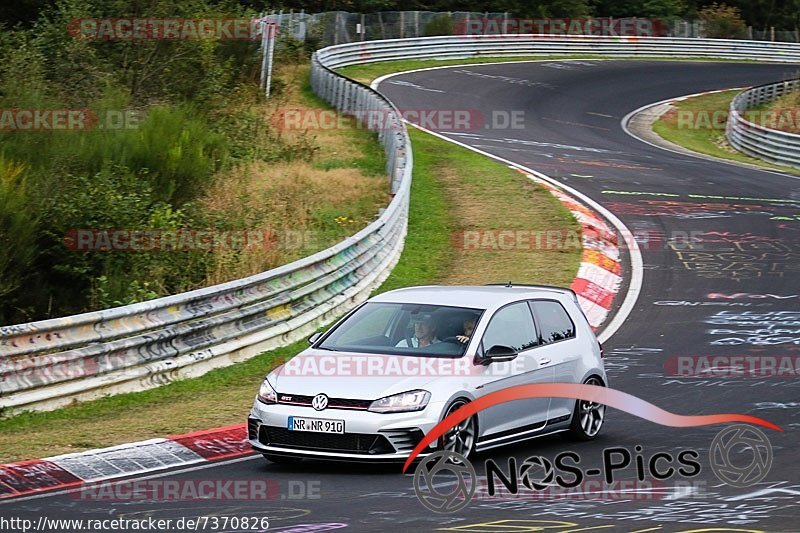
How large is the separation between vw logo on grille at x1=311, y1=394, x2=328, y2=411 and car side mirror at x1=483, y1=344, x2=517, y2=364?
1.49 m

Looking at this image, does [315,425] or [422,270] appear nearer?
[315,425]

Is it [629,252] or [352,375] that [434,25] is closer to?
[629,252]

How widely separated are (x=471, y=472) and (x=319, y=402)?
1328 millimetres

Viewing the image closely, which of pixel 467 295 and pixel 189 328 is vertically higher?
pixel 467 295

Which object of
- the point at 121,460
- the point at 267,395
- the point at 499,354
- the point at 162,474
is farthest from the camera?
the point at 499,354

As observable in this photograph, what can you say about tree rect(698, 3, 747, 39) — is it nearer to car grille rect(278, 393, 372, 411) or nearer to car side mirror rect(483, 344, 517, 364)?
car side mirror rect(483, 344, 517, 364)

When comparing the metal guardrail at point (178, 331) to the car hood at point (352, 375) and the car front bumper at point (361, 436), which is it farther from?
the car front bumper at point (361, 436)

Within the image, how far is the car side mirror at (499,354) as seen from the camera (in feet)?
33.0

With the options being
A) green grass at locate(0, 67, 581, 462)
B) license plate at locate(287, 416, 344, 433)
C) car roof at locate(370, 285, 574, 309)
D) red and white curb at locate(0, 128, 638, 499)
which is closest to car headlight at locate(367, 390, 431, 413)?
license plate at locate(287, 416, 344, 433)

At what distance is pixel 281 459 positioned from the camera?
31.9 feet

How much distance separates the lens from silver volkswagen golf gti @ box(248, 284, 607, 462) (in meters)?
9.41

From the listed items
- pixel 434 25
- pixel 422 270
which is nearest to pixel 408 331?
pixel 422 270

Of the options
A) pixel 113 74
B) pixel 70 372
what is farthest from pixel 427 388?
pixel 113 74

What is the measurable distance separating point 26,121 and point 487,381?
41.9ft
